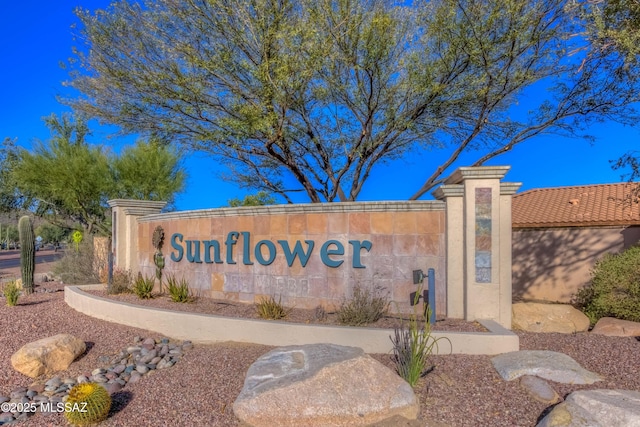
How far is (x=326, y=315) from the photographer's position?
820 centimetres

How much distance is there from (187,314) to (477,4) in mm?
9564

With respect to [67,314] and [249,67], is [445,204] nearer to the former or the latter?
[249,67]

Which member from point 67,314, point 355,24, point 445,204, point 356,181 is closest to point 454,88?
point 355,24

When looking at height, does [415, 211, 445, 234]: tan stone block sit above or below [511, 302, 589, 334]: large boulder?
above

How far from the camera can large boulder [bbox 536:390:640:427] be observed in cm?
386

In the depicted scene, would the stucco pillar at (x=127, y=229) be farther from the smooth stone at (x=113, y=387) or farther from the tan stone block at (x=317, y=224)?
the smooth stone at (x=113, y=387)

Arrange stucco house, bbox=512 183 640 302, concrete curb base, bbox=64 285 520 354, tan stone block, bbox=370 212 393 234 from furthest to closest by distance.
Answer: stucco house, bbox=512 183 640 302, tan stone block, bbox=370 212 393 234, concrete curb base, bbox=64 285 520 354

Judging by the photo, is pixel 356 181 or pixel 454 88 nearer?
pixel 454 88

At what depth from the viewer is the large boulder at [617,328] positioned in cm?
748

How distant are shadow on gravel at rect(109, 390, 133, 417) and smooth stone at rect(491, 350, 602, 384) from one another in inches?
175

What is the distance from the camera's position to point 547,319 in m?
8.20

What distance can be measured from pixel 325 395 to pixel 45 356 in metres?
4.49

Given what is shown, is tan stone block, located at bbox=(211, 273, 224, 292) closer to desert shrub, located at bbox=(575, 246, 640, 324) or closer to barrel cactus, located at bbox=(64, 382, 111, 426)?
barrel cactus, located at bbox=(64, 382, 111, 426)

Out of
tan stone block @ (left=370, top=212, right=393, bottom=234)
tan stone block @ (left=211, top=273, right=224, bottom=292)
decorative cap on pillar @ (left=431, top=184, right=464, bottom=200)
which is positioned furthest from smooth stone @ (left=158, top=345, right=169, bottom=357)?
decorative cap on pillar @ (left=431, top=184, right=464, bottom=200)
